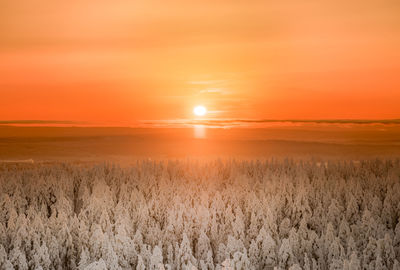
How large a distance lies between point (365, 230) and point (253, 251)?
14.8 feet

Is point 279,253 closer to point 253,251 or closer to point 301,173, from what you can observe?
point 253,251

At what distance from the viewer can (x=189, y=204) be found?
62.7ft

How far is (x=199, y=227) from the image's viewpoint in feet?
54.3

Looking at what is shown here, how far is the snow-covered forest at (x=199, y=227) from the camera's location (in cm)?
1413

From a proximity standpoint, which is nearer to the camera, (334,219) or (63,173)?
(334,219)

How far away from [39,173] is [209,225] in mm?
15188

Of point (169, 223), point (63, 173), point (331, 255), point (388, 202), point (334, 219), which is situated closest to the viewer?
point (331, 255)

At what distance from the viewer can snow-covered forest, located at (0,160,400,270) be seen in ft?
46.4

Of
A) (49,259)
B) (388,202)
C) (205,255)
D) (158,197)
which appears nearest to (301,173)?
(388,202)

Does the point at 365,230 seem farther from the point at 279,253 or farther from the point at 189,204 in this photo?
the point at 189,204

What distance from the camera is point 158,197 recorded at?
20359 mm

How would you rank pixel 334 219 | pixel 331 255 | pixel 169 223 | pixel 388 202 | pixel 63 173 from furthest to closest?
1. pixel 63 173
2. pixel 388 202
3. pixel 334 219
4. pixel 169 223
5. pixel 331 255

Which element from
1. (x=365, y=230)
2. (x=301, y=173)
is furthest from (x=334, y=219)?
(x=301, y=173)

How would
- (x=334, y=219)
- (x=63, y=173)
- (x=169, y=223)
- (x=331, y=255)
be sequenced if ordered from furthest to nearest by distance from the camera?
(x=63, y=173), (x=334, y=219), (x=169, y=223), (x=331, y=255)
